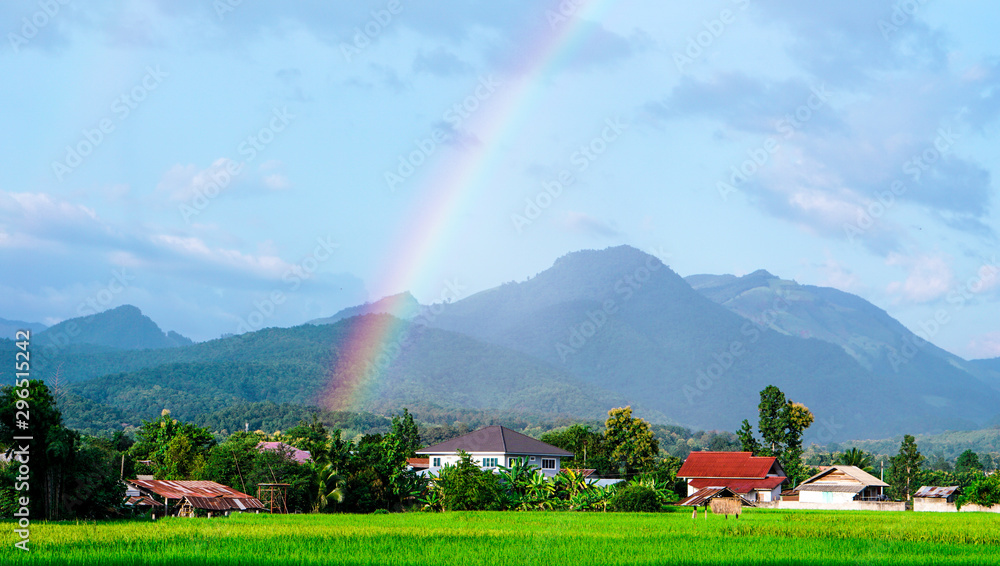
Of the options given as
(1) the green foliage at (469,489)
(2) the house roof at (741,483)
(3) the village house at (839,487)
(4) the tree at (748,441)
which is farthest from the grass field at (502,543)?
(4) the tree at (748,441)

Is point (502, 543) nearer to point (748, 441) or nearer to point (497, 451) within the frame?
point (497, 451)

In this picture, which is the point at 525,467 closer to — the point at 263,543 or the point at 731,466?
the point at 731,466

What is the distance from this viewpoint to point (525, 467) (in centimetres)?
5647

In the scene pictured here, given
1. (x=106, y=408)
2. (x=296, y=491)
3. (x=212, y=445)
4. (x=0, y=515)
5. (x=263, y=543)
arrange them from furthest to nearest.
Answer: (x=106, y=408) < (x=212, y=445) < (x=296, y=491) < (x=0, y=515) < (x=263, y=543)

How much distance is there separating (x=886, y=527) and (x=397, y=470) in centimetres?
2865

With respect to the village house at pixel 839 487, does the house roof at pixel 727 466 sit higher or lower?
higher

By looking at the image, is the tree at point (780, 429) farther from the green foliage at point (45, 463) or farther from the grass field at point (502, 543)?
the green foliage at point (45, 463)

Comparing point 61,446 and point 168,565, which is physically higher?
point 61,446

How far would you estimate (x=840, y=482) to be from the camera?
227 ft

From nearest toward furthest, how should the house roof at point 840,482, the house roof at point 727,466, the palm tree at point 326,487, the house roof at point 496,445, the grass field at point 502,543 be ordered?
the grass field at point 502,543 → the palm tree at point 326,487 → the house roof at point 496,445 → the house roof at point 840,482 → the house roof at point 727,466

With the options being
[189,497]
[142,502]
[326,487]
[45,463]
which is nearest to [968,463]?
[326,487]

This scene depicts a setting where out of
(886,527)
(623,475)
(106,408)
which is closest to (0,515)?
(886,527)

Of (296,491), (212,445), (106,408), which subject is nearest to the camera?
(296,491)

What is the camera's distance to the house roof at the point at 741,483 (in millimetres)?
68938
